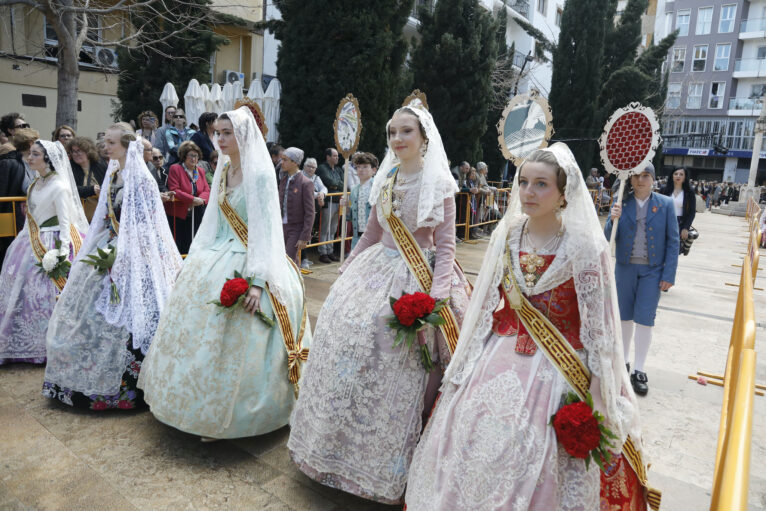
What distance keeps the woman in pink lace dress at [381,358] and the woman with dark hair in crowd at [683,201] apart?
4511mm

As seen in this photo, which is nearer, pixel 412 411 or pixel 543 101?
pixel 412 411

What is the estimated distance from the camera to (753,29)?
137 feet

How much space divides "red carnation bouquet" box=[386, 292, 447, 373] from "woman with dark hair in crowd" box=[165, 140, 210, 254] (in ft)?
12.7

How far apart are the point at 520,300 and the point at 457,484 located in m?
0.78

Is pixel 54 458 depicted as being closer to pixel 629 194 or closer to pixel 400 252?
pixel 400 252

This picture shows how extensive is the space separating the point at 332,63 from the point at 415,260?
8618 millimetres

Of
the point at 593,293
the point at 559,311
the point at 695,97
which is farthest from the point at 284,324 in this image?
the point at 695,97

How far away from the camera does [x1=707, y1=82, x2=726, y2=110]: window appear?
43.5m

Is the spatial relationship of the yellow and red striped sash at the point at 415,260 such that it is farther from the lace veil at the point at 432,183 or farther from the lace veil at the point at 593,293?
the lace veil at the point at 593,293

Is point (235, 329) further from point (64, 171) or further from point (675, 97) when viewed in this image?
point (675, 97)

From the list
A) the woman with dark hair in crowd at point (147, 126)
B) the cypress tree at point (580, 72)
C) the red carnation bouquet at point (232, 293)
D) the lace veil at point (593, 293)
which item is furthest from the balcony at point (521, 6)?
the lace veil at point (593, 293)

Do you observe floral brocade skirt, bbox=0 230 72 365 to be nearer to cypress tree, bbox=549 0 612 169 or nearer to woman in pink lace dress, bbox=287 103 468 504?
woman in pink lace dress, bbox=287 103 468 504

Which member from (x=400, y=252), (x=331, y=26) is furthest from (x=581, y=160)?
(x=400, y=252)

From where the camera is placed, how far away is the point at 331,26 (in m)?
10.6
